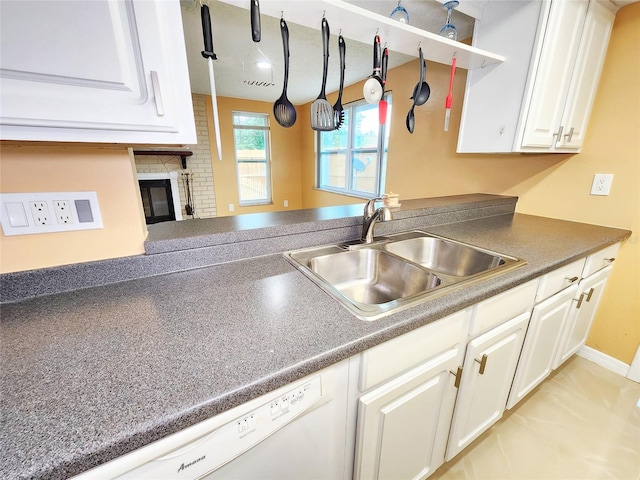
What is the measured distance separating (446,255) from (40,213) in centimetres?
155

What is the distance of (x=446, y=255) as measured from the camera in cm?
135

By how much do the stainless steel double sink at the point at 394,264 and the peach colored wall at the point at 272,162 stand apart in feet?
12.1

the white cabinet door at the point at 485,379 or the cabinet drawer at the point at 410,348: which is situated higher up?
the cabinet drawer at the point at 410,348

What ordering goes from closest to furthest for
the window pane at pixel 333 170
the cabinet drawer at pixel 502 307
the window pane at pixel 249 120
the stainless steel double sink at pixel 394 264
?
1. the cabinet drawer at pixel 502 307
2. the stainless steel double sink at pixel 394 264
3. the window pane at pixel 333 170
4. the window pane at pixel 249 120

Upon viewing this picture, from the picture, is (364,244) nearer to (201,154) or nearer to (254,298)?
(254,298)

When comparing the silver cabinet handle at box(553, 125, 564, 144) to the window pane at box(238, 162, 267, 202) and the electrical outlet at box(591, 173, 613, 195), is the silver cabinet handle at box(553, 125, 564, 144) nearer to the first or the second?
the electrical outlet at box(591, 173, 613, 195)

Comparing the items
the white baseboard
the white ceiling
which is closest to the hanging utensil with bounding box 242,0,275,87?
the white ceiling

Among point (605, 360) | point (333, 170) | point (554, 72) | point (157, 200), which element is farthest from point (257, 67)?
point (157, 200)

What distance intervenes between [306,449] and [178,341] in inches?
15.9

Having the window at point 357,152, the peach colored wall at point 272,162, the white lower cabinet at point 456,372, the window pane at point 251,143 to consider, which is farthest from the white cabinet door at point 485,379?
the window pane at point 251,143

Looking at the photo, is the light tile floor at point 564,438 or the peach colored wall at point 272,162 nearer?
the light tile floor at point 564,438

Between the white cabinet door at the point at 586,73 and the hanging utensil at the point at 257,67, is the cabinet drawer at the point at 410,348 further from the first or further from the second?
the white cabinet door at the point at 586,73

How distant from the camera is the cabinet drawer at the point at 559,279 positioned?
44.3 inches

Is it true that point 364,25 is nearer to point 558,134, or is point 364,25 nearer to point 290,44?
point 558,134
